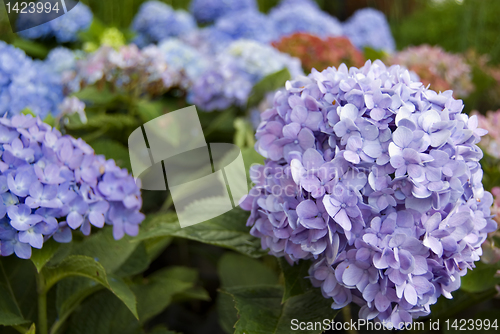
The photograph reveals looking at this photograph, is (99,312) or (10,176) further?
(99,312)

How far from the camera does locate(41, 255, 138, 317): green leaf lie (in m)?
0.59

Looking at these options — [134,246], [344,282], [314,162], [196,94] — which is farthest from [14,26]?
[344,282]

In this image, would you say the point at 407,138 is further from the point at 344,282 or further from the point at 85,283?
the point at 85,283

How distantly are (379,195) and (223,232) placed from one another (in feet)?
0.94

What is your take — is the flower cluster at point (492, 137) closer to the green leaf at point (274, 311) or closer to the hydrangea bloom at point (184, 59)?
the green leaf at point (274, 311)

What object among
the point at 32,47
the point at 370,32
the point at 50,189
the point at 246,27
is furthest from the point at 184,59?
the point at 370,32

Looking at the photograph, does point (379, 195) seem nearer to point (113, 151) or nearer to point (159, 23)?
point (113, 151)

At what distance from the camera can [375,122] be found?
526 mm

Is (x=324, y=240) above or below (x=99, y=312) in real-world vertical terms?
above

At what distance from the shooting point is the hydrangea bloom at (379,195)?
1.63ft

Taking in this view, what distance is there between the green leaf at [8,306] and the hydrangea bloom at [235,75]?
0.64 m

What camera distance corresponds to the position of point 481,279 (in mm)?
655

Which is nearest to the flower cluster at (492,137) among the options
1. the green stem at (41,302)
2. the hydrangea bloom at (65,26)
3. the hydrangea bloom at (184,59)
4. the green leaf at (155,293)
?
the green leaf at (155,293)

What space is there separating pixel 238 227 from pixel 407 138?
0.33 meters
